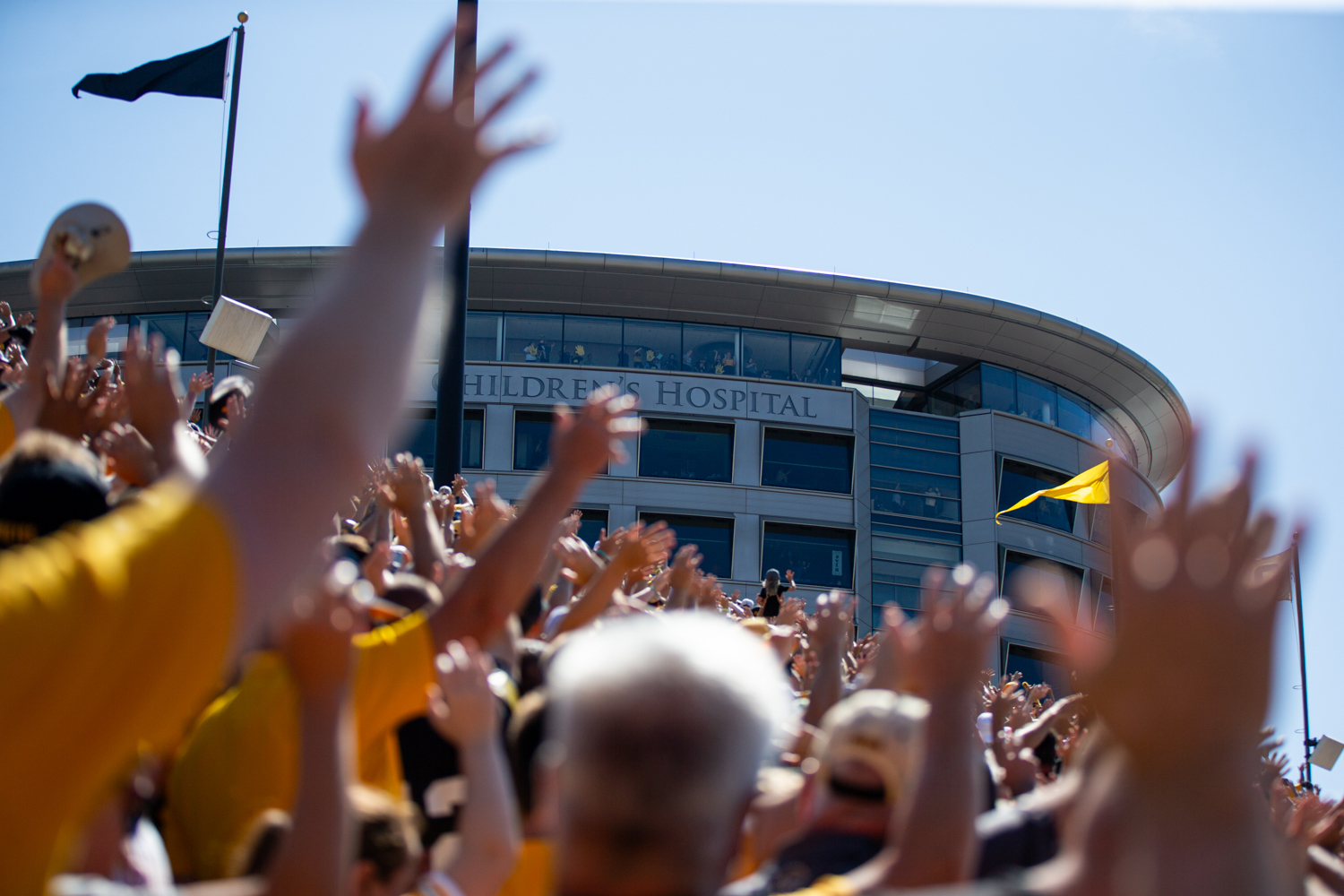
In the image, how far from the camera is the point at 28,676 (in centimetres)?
101

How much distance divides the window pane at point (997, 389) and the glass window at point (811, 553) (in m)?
6.55

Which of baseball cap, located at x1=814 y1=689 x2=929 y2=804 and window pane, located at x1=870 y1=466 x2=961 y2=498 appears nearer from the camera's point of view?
baseball cap, located at x1=814 y1=689 x2=929 y2=804

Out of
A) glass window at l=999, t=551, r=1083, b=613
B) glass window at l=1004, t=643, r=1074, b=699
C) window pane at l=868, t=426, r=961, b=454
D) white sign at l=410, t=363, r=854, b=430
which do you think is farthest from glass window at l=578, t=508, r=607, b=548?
glass window at l=1004, t=643, r=1074, b=699

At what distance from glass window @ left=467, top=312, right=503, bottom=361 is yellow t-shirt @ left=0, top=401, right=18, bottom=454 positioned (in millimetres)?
28496

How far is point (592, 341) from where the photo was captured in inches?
1282

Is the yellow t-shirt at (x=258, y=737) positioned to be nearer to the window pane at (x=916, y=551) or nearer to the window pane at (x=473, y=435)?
the window pane at (x=473, y=435)

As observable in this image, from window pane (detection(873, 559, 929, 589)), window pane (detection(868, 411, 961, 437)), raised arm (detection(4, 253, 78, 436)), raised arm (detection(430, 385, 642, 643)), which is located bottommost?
raised arm (detection(430, 385, 642, 643))

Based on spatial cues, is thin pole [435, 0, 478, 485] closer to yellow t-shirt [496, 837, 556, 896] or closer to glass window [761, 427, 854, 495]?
yellow t-shirt [496, 837, 556, 896]

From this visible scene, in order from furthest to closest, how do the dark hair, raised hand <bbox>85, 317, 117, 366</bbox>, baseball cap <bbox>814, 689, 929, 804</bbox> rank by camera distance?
raised hand <bbox>85, 317, 117, 366</bbox> → the dark hair → baseball cap <bbox>814, 689, 929, 804</bbox>

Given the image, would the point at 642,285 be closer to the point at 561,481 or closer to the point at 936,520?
the point at 936,520

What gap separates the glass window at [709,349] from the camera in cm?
3269

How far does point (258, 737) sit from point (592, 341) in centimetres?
3056

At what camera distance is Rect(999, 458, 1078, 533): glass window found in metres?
33.5

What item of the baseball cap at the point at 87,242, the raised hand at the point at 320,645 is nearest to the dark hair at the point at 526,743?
the raised hand at the point at 320,645
